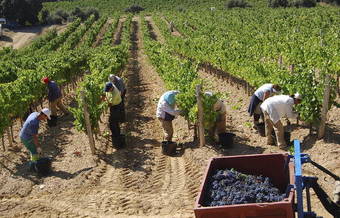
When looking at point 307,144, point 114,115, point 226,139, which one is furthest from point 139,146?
point 307,144

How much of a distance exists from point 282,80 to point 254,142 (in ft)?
7.08

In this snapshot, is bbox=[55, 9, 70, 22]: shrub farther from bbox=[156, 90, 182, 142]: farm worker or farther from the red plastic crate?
the red plastic crate

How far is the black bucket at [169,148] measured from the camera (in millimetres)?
10344

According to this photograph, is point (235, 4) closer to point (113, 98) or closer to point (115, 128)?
point (113, 98)

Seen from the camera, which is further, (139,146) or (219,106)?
(139,146)

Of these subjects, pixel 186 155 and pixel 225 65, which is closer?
pixel 186 155

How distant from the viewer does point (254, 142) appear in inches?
418

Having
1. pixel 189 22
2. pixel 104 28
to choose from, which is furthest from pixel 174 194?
pixel 104 28

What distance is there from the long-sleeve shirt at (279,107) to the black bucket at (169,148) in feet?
7.74

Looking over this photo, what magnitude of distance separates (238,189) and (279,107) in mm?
4196

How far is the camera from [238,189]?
5641mm

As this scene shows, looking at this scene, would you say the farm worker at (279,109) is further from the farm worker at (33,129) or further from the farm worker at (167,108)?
the farm worker at (33,129)

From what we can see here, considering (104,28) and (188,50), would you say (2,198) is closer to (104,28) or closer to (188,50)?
(188,50)

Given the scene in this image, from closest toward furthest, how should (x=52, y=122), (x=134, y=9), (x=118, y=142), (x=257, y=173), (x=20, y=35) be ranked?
1. (x=257, y=173)
2. (x=118, y=142)
3. (x=52, y=122)
4. (x=20, y=35)
5. (x=134, y=9)
